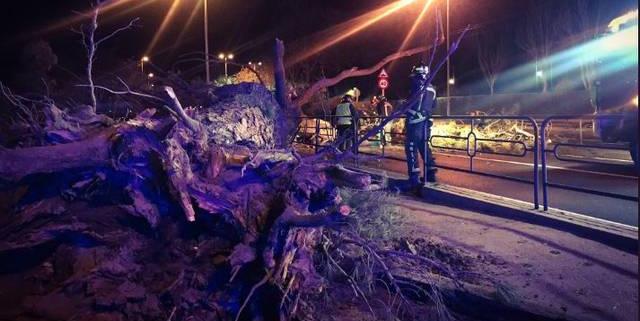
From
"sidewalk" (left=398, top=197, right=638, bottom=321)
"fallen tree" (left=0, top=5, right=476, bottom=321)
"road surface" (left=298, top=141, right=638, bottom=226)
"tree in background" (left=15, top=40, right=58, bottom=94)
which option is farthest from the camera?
"tree in background" (left=15, top=40, right=58, bottom=94)

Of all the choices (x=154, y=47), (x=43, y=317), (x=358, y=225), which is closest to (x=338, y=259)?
(x=358, y=225)

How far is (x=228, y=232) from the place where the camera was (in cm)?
489

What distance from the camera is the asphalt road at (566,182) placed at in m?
7.39

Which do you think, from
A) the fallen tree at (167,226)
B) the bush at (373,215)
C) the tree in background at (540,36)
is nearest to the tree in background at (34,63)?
the fallen tree at (167,226)

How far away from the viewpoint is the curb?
555 cm

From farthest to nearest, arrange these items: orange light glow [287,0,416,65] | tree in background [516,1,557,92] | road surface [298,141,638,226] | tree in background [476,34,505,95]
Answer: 1. tree in background [476,34,505,95]
2. tree in background [516,1,557,92]
3. orange light glow [287,0,416,65]
4. road surface [298,141,638,226]

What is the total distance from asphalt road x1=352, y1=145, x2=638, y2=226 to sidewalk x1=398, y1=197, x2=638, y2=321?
3.69ft

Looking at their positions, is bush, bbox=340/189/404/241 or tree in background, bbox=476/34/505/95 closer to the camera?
bush, bbox=340/189/404/241

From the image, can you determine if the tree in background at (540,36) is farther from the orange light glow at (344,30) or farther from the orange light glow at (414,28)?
the orange light glow at (344,30)

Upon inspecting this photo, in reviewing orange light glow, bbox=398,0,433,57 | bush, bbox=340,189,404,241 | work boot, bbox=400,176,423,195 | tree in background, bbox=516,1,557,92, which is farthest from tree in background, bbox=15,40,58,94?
tree in background, bbox=516,1,557,92

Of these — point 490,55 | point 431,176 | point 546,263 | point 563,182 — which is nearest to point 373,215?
point 546,263

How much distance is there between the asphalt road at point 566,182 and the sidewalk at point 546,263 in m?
1.12

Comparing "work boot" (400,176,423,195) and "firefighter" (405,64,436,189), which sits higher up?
"firefighter" (405,64,436,189)

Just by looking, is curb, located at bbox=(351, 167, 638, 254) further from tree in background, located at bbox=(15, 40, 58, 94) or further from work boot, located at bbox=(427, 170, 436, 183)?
tree in background, located at bbox=(15, 40, 58, 94)
